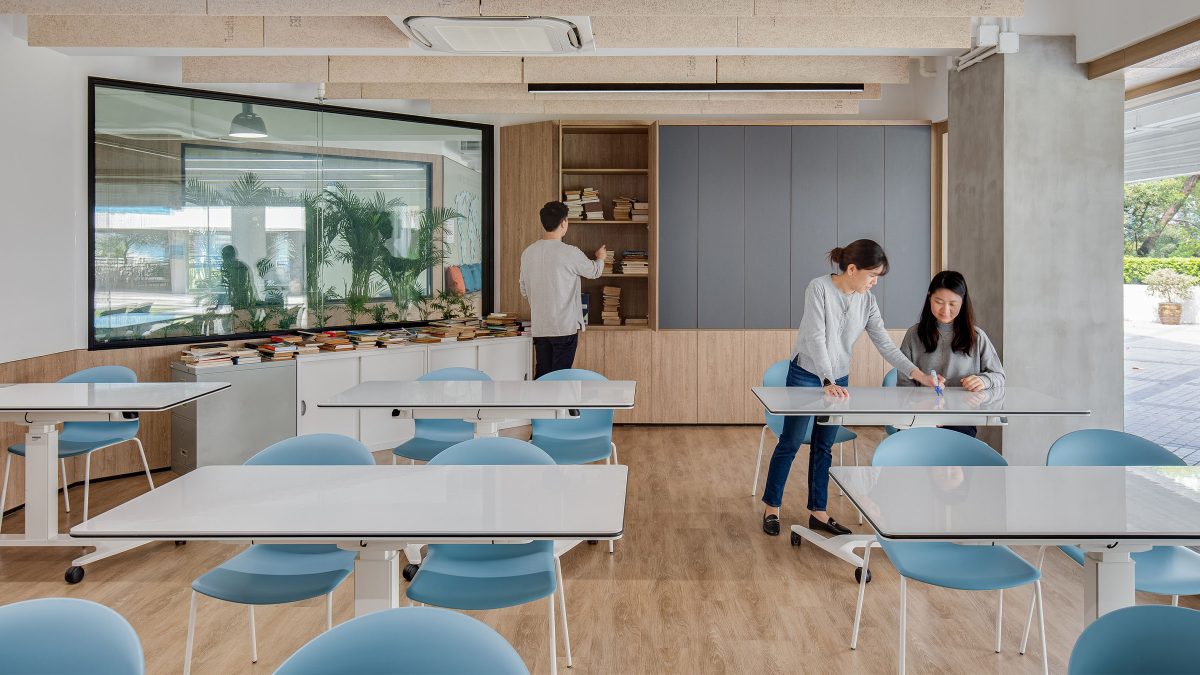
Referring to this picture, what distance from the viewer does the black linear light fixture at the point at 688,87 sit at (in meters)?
5.84

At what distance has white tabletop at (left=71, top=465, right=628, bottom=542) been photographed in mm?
2143

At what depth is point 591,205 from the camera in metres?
8.05

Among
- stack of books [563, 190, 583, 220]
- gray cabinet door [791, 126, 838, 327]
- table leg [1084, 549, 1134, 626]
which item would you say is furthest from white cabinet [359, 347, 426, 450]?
table leg [1084, 549, 1134, 626]

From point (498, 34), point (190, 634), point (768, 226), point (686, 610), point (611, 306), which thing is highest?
point (498, 34)

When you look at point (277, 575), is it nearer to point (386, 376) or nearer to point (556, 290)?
point (556, 290)

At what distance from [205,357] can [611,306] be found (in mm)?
3688

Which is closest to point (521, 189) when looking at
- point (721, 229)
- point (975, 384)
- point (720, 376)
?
point (721, 229)

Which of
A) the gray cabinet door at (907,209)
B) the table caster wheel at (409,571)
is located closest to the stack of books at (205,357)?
the table caster wheel at (409,571)

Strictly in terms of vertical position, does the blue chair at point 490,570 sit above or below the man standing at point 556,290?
below

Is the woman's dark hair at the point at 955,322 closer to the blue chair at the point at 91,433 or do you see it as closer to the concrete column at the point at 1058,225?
the concrete column at the point at 1058,225

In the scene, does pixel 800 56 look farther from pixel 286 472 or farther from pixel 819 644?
pixel 286 472

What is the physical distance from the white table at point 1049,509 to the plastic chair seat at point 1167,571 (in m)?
0.26

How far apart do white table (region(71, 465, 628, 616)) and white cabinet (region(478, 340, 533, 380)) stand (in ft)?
14.7

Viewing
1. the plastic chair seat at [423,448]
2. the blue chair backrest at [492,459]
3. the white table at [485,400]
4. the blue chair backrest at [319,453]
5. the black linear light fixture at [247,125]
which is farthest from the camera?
the black linear light fixture at [247,125]
